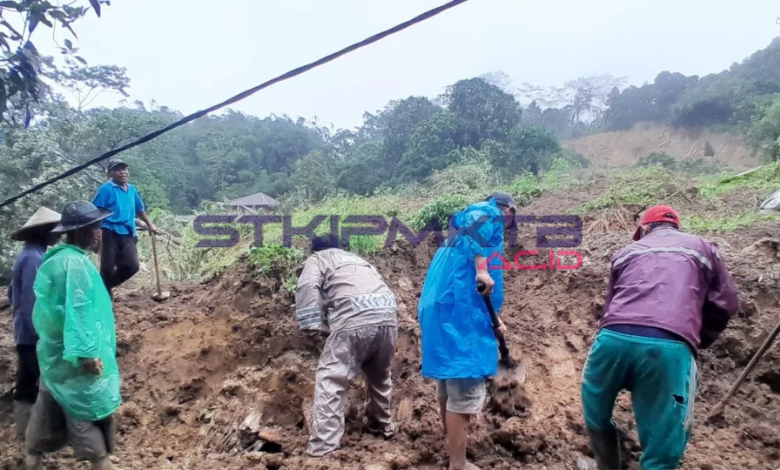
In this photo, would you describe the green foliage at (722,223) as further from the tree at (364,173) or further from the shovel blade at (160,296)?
the tree at (364,173)

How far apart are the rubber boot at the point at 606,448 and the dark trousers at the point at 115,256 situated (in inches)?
157

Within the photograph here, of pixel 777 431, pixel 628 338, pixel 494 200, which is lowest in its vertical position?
pixel 777 431

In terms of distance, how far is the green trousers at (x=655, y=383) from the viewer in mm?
2344

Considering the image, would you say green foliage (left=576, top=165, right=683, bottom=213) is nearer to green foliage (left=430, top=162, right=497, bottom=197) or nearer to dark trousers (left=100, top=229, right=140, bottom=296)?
green foliage (left=430, top=162, right=497, bottom=197)

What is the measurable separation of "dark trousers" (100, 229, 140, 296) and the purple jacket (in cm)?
399

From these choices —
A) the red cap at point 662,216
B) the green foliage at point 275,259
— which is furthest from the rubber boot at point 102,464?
the red cap at point 662,216

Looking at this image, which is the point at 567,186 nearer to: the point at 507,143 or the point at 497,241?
the point at 497,241

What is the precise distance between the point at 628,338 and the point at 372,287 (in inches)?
63.9

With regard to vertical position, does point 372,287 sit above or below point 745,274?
above

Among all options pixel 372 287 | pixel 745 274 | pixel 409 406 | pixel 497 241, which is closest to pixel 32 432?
pixel 372 287

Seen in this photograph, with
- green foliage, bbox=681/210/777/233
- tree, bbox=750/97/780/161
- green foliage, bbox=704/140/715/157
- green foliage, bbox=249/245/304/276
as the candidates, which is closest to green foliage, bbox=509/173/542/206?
green foliage, bbox=681/210/777/233

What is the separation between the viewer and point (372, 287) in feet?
11.3

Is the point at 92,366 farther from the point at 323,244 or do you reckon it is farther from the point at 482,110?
the point at 482,110

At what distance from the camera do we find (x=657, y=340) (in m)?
2.34
